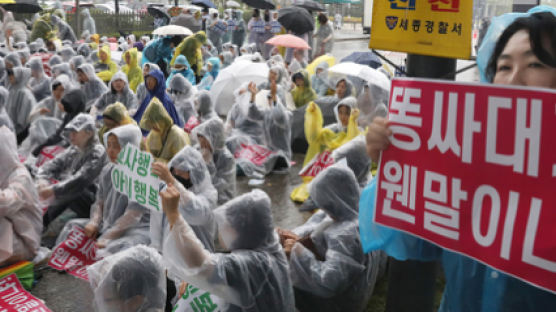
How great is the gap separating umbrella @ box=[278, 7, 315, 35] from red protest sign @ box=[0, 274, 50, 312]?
10826 mm

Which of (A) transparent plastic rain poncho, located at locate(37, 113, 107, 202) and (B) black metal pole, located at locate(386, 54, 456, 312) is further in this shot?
(A) transparent plastic rain poncho, located at locate(37, 113, 107, 202)

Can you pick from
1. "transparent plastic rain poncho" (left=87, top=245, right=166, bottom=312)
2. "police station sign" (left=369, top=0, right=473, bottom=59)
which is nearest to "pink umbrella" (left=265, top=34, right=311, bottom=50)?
"transparent plastic rain poncho" (left=87, top=245, right=166, bottom=312)

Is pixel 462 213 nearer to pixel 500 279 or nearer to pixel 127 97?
pixel 500 279

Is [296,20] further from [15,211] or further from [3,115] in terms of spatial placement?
[15,211]

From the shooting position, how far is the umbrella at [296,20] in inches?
547

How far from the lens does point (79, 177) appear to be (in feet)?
17.2

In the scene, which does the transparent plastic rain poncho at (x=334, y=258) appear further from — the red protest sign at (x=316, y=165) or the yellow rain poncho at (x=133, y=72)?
the yellow rain poncho at (x=133, y=72)

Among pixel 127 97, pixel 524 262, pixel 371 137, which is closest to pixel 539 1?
pixel 371 137

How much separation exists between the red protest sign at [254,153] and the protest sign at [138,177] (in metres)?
3.44

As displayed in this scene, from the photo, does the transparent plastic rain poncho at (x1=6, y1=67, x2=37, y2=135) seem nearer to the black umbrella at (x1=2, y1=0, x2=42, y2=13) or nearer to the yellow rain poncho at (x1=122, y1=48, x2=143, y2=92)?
the yellow rain poncho at (x1=122, y1=48, x2=143, y2=92)

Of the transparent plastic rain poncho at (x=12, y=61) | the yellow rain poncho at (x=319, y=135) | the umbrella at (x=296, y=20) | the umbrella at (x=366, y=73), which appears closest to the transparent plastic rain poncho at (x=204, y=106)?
the yellow rain poncho at (x=319, y=135)

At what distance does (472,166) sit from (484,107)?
0.17 meters

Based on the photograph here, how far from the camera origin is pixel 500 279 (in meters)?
1.61

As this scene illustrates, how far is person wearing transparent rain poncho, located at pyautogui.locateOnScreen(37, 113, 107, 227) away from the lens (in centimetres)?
523
